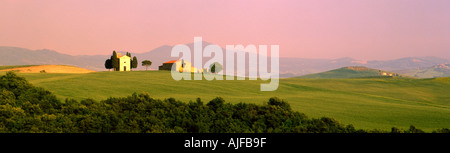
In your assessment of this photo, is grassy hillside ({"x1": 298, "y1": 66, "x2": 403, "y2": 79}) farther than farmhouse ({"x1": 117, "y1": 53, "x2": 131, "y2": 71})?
Yes

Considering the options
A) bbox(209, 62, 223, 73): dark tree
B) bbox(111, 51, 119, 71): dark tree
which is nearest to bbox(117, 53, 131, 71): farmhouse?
bbox(111, 51, 119, 71): dark tree

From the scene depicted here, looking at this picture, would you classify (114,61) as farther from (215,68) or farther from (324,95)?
(324,95)

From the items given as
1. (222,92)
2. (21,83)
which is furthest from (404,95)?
(21,83)

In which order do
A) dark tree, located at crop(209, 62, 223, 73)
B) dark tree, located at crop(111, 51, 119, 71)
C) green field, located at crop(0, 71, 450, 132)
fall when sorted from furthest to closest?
dark tree, located at crop(209, 62, 223, 73), dark tree, located at crop(111, 51, 119, 71), green field, located at crop(0, 71, 450, 132)

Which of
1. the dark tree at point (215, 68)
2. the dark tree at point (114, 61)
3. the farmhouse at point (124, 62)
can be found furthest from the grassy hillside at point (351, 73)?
the dark tree at point (114, 61)

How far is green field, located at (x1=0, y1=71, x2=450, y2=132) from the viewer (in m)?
21.7

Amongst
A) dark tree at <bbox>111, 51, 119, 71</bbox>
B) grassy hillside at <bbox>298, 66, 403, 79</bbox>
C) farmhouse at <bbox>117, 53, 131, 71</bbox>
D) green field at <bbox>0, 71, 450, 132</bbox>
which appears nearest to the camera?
green field at <bbox>0, 71, 450, 132</bbox>

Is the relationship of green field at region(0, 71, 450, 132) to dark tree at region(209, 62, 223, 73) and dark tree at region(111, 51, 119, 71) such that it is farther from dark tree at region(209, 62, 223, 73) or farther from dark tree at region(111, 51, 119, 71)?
dark tree at region(209, 62, 223, 73)

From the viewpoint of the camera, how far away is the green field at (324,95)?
2173 centimetres

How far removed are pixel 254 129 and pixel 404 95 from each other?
47392mm

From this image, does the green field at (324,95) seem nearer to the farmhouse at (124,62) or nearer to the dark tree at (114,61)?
the dark tree at (114,61)

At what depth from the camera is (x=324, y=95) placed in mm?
39000
